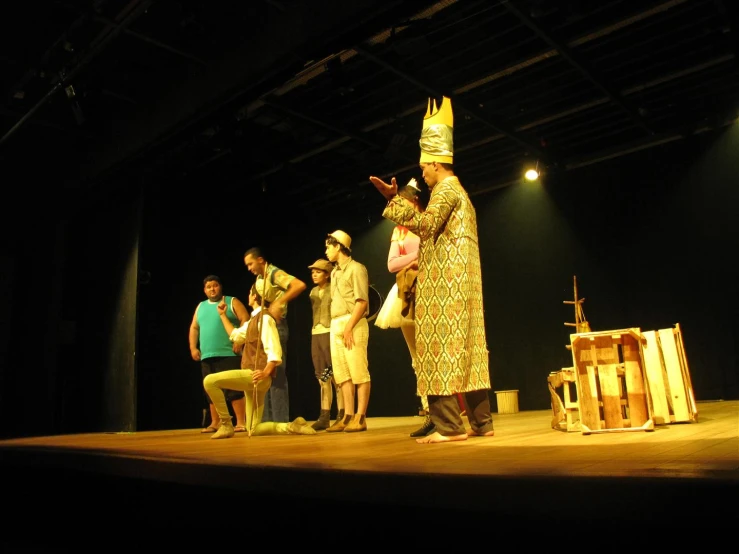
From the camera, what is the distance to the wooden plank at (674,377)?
12.7 ft

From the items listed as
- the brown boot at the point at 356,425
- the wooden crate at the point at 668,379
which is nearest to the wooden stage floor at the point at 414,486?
the wooden crate at the point at 668,379

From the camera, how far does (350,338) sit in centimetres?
462

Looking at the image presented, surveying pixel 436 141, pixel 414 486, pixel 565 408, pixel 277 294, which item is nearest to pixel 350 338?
pixel 277 294

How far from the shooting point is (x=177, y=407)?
7902 millimetres

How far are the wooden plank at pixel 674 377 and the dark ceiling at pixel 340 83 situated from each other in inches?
105

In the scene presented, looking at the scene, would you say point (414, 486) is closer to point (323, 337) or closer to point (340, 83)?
point (323, 337)

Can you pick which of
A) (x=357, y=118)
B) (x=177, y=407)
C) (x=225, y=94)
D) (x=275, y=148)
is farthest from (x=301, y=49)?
(x=177, y=407)

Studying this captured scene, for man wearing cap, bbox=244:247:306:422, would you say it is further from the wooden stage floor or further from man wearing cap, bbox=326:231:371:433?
the wooden stage floor

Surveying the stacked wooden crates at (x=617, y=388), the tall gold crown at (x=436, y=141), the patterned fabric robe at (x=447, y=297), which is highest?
the tall gold crown at (x=436, y=141)

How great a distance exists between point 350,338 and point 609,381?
6.17 ft

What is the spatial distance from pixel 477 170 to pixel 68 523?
6.78 meters

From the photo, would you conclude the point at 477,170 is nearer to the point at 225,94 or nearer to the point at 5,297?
the point at 225,94

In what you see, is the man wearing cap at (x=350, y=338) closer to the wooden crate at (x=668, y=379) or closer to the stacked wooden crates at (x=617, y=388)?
the stacked wooden crates at (x=617, y=388)

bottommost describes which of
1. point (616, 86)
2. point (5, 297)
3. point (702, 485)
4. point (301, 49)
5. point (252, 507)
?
point (252, 507)
